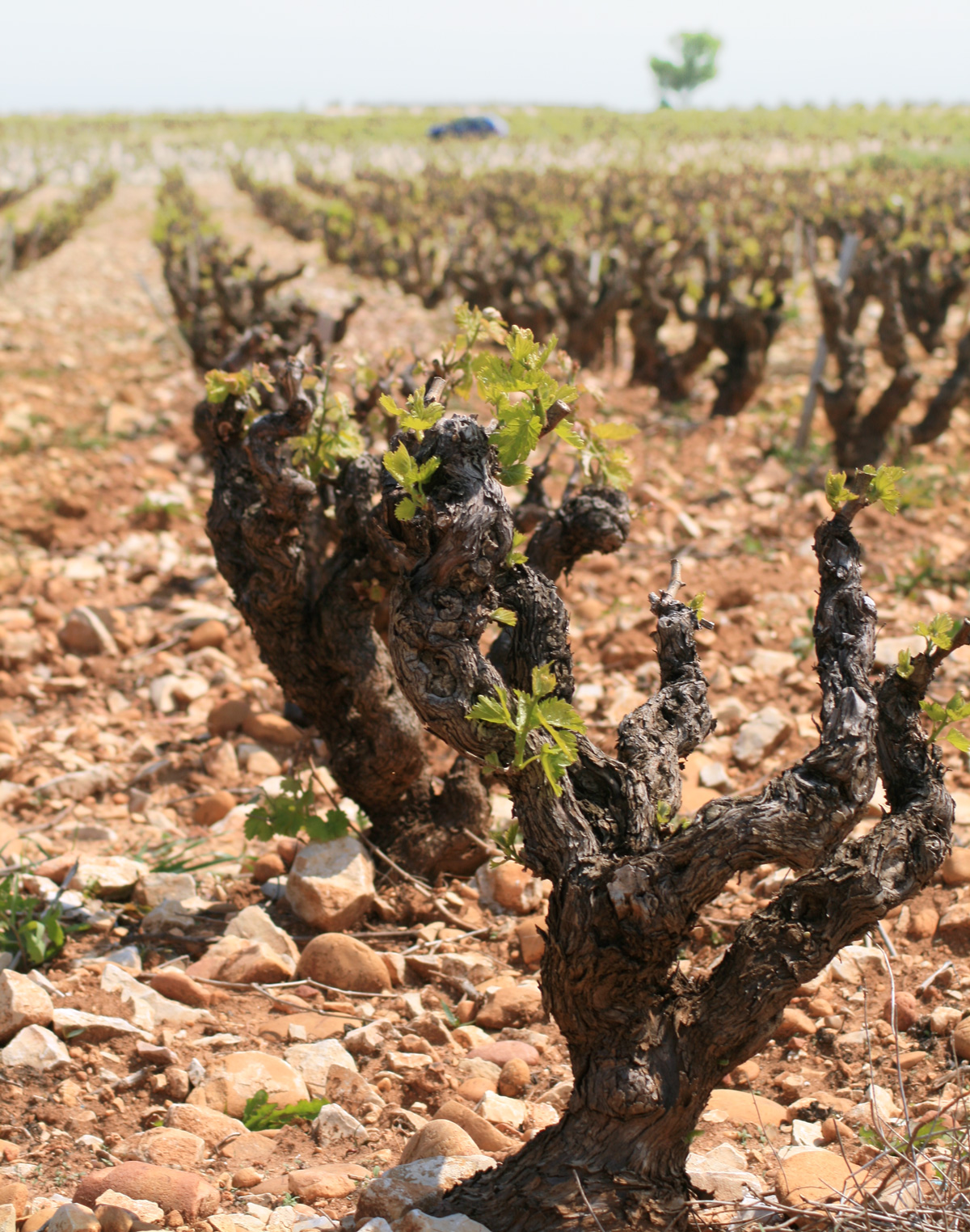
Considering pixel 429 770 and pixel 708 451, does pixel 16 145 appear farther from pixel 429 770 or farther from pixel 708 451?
pixel 429 770

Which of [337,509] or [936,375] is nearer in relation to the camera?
[337,509]

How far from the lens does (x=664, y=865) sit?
2148mm

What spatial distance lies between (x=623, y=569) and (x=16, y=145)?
182 ft

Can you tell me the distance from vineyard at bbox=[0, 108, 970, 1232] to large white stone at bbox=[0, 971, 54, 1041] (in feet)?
0.03

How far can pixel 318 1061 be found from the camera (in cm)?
299

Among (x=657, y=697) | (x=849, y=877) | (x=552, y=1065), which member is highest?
(x=657, y=697)

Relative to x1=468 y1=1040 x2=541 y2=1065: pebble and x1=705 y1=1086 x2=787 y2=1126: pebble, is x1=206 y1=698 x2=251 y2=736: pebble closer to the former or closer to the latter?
x1=468 y1=1040 x2=541 y2=1065: pebble

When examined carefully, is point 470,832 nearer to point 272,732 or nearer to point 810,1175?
point 272,732

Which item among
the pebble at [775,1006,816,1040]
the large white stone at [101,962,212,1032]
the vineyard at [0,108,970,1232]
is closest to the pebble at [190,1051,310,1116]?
the vineyard at [0,108,970,1232]

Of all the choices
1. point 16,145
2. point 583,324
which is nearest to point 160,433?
point 583,324

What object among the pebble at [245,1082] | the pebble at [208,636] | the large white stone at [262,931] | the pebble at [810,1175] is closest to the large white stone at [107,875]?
the large white stone at [262,931]

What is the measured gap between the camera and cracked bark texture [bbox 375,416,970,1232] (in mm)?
2121

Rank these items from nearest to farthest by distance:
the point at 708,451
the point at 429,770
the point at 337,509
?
the point at 337,509
the point at 429,770
the point at 708,451

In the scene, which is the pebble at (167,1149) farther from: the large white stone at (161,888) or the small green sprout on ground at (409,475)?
the small green sprout on ground at (409,475)
